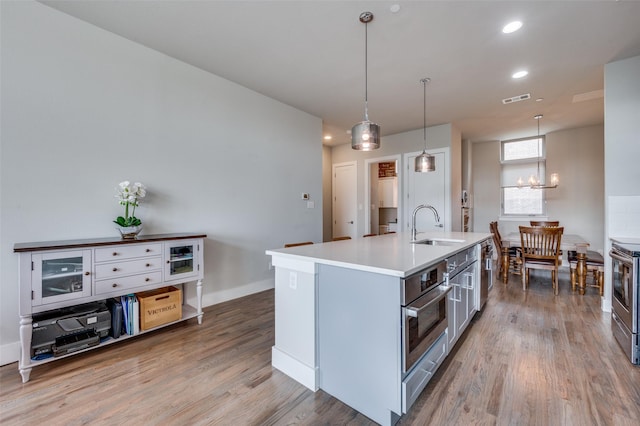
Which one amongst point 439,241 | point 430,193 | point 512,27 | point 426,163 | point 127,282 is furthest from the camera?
point 430,193

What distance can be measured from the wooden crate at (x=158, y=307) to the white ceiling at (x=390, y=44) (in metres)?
2.49

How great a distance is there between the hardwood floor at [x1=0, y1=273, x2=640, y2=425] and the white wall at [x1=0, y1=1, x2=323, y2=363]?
815 millimetres

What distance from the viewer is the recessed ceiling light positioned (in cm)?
242

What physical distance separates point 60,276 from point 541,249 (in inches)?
224

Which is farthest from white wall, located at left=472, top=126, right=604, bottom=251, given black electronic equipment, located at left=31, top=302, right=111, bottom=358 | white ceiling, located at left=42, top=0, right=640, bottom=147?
black electronic equipment, located at left=31, top=302, right=111, bottom=358

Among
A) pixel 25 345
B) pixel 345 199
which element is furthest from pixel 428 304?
pixel 345 199

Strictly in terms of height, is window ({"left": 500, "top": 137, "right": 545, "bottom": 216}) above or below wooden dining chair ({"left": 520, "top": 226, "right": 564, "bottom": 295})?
above

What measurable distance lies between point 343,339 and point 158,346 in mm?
1772

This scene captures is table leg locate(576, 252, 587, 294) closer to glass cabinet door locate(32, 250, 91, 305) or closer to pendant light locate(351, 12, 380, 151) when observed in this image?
pendant light locate(351, 12, 380, 151)

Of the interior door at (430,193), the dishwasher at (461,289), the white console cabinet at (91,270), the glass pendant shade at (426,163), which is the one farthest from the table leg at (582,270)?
the white console cabinet at (91,270)

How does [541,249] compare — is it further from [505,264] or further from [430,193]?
[430,193]

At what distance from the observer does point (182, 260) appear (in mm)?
2744

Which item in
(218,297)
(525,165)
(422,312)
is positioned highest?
(525,165)

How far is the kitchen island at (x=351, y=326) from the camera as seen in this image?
147 centimetres
